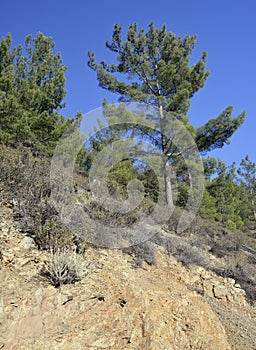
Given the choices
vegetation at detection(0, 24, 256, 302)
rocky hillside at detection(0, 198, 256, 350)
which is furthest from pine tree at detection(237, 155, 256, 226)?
rocky hillside at detection(0, 198, 256, 350)

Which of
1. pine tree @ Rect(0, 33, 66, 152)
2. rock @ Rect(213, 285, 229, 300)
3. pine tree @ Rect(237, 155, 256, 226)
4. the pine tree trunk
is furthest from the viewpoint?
pine tree @ Rect(237, 155, 256, 226)

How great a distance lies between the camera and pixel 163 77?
51.6 feet

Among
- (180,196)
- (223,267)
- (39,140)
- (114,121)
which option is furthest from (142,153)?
(223,267)

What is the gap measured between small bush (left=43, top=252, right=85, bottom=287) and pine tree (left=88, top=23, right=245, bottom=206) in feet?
34.5

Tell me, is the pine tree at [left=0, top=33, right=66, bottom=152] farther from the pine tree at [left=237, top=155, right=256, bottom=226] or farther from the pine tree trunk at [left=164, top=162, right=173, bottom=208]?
the pine tree at [left=237, top=155, right=256, bottom=226]

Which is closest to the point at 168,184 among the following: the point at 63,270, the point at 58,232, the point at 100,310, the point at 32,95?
the point at 32,95

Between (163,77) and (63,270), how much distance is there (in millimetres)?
13181

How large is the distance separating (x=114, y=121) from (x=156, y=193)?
435 cm

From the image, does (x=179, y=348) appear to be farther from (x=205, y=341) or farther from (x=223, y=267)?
(x=223, y=267)

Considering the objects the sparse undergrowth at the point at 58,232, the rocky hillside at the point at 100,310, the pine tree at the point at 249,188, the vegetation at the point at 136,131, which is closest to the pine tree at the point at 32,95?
the vegetation at the point at 136,131

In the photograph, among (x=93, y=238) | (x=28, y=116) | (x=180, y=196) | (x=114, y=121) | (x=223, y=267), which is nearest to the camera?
(x=93, y=238)

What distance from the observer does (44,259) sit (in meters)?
5.06

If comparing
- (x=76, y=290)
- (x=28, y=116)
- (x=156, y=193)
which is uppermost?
(x=28, y=116)

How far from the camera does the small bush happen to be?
4512mm
